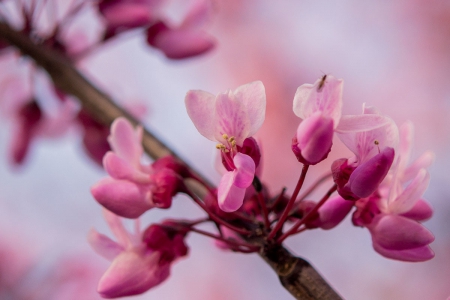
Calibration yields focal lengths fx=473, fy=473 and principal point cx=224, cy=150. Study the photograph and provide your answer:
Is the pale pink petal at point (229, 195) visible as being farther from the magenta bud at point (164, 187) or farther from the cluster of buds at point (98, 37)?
the cluster of buds at point (98, 37)

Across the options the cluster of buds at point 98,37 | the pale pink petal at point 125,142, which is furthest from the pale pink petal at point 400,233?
the cluster of buds at point 98,37

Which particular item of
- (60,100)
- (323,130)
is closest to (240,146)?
(323,130)

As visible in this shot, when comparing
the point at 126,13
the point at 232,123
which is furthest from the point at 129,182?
the point at 126,13

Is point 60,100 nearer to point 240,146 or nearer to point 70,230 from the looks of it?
point 240,146

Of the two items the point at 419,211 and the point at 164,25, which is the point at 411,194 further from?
the point at 164,25

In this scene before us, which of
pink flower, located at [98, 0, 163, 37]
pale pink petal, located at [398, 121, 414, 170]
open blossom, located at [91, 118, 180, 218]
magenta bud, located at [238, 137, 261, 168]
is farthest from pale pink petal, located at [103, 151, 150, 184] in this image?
pink flower, located at [98, 0, 163, 37]

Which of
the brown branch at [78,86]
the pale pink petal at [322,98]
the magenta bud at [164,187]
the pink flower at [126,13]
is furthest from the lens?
the pink flower at [126,13]
